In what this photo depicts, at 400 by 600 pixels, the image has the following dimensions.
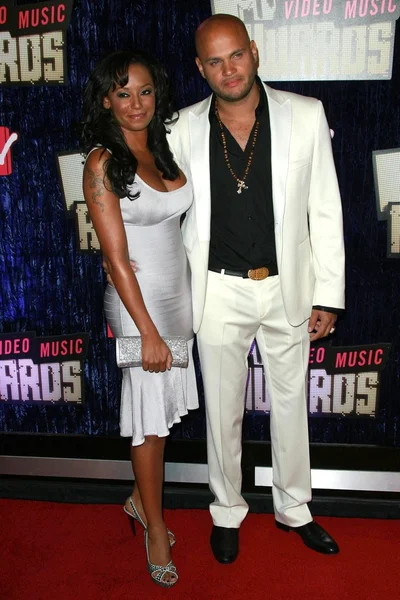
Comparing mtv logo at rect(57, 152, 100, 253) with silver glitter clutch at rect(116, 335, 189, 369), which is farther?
mtv logo at rect(57, 152, 100, 253)

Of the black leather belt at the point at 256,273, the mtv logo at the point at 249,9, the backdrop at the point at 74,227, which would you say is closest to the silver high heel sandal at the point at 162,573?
the backdrop at the point at 74,227

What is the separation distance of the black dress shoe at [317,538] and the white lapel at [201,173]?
1.17 meters

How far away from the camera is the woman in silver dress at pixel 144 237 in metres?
2.15

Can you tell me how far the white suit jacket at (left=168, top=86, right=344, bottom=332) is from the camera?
2.27 m

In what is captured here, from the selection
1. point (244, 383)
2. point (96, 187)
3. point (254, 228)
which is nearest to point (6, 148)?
point (96, 187)

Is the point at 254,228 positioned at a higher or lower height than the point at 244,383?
higher

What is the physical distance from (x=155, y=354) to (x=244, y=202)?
59 cm

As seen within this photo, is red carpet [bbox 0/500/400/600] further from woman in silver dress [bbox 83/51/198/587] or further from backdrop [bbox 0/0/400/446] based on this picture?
backdrop [bbox 0/0/400/446]

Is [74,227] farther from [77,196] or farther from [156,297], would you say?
[156,297]

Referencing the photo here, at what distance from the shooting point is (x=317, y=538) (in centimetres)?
258

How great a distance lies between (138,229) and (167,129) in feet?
1.34

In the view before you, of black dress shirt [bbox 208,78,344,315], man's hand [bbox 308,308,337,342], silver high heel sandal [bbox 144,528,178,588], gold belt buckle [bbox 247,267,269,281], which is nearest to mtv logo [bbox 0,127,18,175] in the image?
black dress shirt [bbox 208,78,344,315]

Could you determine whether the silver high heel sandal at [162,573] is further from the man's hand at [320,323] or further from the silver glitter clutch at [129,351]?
the man's hand at [320,323]

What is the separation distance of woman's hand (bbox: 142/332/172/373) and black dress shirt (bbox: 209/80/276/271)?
357mm
